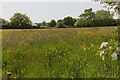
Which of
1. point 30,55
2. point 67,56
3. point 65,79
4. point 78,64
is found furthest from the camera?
point 30,55

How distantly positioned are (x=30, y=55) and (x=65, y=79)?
3.80m

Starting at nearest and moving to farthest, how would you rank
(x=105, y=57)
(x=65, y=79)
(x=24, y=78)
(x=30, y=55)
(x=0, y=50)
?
(x=65, y=79), (x=24, y=78), (x=105, y=57), (x=30, y=55), (x=0, y=50)

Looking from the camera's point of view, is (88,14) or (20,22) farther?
(88,14)

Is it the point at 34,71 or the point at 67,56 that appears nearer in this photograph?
the point at 34,71

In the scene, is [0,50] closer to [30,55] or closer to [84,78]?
[30,55]

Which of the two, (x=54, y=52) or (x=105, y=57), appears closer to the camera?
(x=105, y=57)

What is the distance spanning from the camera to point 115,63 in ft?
29.2

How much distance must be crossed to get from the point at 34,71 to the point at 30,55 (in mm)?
2448

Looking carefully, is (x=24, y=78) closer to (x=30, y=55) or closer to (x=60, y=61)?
(x=60, y=61)

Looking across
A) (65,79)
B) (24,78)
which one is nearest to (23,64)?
(24,78)

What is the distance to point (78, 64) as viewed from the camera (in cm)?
884

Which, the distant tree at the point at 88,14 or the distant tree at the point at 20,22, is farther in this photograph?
the distant tree at the point at 88,14

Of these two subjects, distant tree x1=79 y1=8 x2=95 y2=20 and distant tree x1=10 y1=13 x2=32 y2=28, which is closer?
distant tree x1=10 y1=13 x2=32 y2=28

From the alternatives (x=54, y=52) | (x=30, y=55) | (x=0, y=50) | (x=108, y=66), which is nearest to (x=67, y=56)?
(x=54, y=52)
